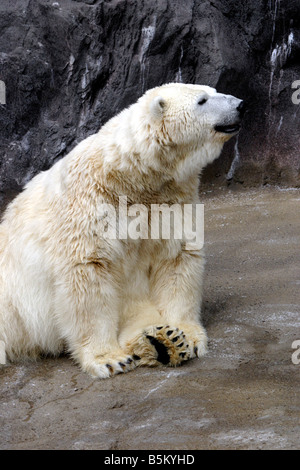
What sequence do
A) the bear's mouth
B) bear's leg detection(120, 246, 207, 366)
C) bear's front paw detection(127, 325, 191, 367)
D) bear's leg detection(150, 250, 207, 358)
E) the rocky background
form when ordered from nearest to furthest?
bear's front paw detection(127, 325, 191, 367) → the bear's mouth → bear's leg detection(120, 246, 207, 366) → bear's leg detection(150, 250, 207, 358) → the rocky background

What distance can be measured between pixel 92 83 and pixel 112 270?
390 cm

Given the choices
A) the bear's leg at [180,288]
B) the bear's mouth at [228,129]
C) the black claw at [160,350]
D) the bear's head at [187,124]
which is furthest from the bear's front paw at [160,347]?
the bear's mouth at [228,129]

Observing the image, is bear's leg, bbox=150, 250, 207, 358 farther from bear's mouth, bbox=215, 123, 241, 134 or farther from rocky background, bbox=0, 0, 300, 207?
rocky background, bbox=0, 0, 300, 207

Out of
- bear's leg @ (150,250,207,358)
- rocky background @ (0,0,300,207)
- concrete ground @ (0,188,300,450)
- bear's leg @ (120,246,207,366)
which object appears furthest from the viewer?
rocky background @ (0,0,300,207)

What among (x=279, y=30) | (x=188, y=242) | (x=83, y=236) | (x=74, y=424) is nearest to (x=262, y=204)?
(x=279, y=30)

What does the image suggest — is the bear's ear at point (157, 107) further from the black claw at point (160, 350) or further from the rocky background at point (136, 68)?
the rocky background at point (136, 68)

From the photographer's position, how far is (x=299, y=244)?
19.6 feet

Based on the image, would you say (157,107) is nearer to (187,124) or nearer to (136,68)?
(187,124)

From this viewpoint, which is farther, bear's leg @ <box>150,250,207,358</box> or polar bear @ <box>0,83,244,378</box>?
bear's leg @ <box>150,250,207,358</box>

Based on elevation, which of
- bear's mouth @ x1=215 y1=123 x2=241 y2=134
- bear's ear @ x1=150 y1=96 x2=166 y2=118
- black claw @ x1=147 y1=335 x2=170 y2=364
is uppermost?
bear's ear @ x1=150 y1=96 x2=166 y2=118

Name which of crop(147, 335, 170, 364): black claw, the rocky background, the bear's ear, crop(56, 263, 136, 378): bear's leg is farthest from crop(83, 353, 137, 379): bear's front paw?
the rocky background

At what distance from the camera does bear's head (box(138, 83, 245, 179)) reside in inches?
150

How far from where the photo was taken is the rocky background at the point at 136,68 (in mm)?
7184

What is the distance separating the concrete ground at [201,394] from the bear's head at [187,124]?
1099 mm
